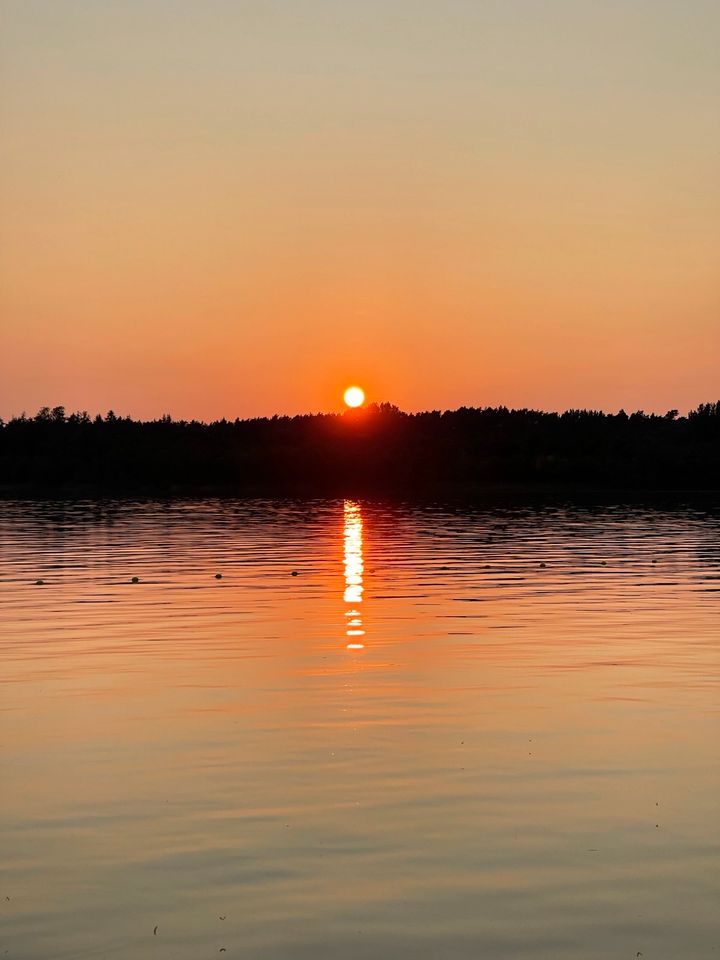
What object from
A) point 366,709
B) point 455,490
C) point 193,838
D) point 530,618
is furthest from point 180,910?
point 455,490

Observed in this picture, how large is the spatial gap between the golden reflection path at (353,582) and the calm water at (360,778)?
0.27 m

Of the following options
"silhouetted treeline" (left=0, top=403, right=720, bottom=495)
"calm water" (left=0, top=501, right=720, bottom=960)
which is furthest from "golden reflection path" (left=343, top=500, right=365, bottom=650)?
"silhouetted treeline" (left=0, top=403, right=720, bottom=495)

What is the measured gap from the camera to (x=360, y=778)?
14938mm

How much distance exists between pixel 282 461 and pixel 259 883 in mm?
173885

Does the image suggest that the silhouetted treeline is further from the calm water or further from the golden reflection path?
the calm water

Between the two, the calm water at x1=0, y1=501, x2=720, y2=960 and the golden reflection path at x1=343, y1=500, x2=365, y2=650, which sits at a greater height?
the calm water at x1=0, y1=501, x2=720, y2=960

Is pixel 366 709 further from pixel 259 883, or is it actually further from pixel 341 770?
pixel 259 883

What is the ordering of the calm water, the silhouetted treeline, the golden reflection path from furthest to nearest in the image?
1. the silhouetted treeline
2. the golden reflection path
3. the calm water

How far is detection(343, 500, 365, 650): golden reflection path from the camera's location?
28.9m

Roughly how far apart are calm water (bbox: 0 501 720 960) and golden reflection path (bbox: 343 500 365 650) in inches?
10.8

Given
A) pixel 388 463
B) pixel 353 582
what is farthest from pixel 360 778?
pixel 388 463

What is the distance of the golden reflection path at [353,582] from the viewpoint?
2888 cm

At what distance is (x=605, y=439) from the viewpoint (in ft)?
618

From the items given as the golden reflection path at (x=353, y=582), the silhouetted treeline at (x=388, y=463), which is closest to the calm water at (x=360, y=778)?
the golden reflection path at (x=353, y=582)
